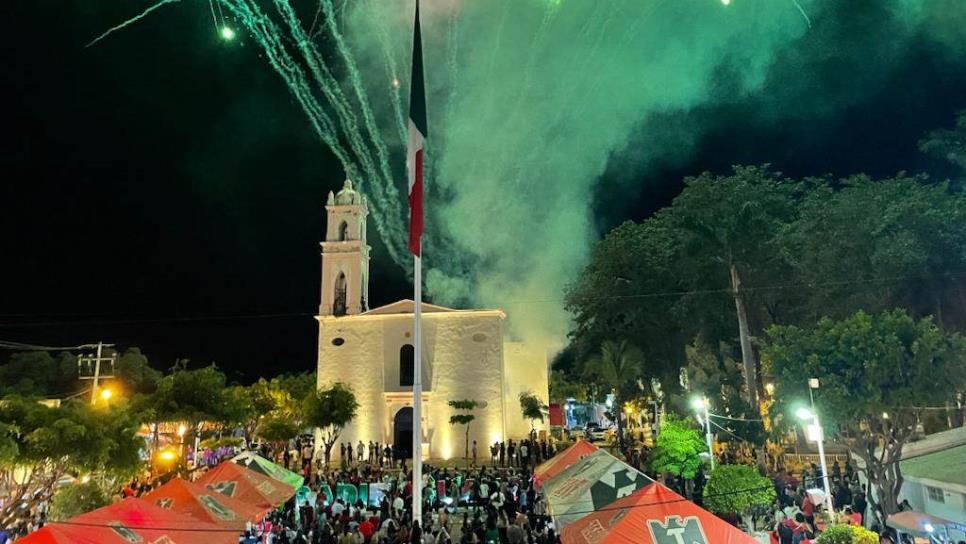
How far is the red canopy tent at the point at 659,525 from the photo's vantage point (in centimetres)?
713

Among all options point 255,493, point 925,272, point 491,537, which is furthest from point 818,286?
point 255,493

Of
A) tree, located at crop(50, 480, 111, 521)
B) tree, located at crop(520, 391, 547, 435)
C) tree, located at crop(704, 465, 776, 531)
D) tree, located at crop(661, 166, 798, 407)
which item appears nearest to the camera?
tree, located at crop(704, 465, 776, 531)

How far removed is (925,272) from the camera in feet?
67.6

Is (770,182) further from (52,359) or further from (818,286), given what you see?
(52,359)

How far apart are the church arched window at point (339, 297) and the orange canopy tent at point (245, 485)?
74.5 ft

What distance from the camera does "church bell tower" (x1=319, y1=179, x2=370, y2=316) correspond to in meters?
36.6

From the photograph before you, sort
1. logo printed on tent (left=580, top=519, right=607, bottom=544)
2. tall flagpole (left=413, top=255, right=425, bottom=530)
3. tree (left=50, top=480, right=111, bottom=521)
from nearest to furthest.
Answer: logo printed on tent (left=580, top=519, right=607, bottom=544) < tall flagpole (left=413, top=255, right=425, bottom=530) < tree (left=50, top=480, right=111, bottom=521)

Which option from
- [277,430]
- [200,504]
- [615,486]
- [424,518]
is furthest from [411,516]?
[277,430]

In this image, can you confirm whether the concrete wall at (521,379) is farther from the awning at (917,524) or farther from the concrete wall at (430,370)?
the awning at (917,524)

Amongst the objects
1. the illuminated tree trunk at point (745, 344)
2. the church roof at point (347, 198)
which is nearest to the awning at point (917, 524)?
the illuminated tree trunk at point (745, 344)

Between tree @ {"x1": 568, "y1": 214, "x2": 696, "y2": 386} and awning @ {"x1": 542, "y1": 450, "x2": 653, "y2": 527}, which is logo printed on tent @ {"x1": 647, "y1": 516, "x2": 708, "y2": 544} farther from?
tree @ {"x1": 568, "y1": 214, "x2": 696, "y2": 386}

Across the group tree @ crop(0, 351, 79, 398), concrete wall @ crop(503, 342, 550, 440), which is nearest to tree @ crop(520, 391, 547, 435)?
concrete wall @ crop(503, 342, 550, 440)

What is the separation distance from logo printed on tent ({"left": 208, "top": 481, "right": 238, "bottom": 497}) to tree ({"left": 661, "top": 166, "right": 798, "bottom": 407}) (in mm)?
21973

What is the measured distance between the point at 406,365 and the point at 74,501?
2237cm
